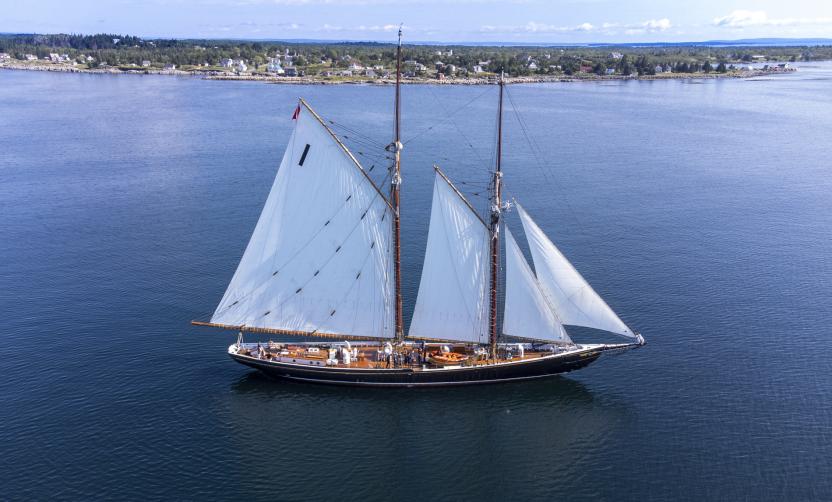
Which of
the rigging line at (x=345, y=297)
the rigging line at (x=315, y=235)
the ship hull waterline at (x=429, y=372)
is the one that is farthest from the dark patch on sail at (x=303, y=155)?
the ship hull waterline at (x=429, y=372)

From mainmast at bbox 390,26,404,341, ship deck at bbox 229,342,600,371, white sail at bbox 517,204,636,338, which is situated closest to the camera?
mainmast at bbox 390,26,404,341

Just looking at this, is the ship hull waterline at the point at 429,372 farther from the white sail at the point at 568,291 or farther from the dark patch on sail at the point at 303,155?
the dark patch on sail at the point at 303,155

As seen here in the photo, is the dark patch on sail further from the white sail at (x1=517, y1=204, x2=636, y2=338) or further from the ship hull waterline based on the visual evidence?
the white sail at (x1=517, y1=204, x2=636, y2=338)

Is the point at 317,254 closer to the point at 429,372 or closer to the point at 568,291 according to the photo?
the point at 429,372

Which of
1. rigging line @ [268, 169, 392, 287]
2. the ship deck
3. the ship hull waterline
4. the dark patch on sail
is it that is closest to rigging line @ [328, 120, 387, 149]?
rigging line @ [268, 169, 392, 287]

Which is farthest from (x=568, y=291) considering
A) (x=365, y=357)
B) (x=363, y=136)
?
(x=363, y=136)

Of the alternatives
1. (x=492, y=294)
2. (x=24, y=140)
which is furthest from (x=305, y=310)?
(x=24, y=140)

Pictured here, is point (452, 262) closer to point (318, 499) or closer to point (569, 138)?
point (318, 499)
